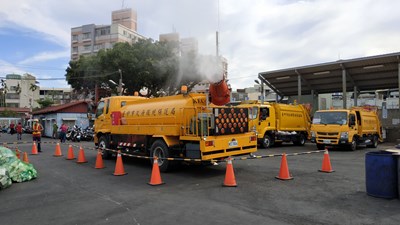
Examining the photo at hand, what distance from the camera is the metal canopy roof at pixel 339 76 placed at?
25812 millimetres

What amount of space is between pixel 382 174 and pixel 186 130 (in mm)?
5365

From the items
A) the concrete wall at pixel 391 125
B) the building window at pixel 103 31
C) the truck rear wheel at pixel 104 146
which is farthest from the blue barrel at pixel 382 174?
the building window at pixel 103 31

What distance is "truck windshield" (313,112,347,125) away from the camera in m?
18.0

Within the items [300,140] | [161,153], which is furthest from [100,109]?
[300,140]

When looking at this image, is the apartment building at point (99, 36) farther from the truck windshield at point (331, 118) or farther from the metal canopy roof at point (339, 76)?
the truck windshield at point (331, 118)

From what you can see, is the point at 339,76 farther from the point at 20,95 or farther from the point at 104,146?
the point at 20,95

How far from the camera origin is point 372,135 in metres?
20.8

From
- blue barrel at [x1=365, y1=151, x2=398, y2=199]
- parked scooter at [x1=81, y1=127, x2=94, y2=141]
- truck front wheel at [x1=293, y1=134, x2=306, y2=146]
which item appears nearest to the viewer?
blue barrel at [x1=365, y1=151, x2=398, y2=199]

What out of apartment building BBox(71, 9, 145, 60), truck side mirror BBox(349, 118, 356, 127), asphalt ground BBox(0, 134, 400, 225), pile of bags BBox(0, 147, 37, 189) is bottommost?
asphalt ground BBox(0, 134, 400, 225)

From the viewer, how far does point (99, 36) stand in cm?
Result: 8756

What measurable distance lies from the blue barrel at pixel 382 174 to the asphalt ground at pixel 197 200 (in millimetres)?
205

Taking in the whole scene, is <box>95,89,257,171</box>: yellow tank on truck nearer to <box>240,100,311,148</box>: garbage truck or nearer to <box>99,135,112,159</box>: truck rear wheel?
<box>99,135,112,159</box>: truck rear wheel

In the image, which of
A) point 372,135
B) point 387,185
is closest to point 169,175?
point 387,185

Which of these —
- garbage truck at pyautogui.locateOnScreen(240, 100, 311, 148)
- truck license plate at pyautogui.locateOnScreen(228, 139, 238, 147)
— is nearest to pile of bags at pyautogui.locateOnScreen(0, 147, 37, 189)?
truck license plate at pyautogui.locateOnScreen(228, 139, 238, 147)
